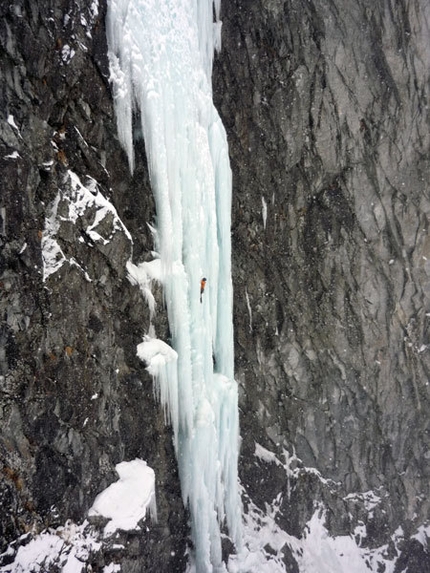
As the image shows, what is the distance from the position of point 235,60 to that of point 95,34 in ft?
11.6

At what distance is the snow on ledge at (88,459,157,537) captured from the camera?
18.3ft

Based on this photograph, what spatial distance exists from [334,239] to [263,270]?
69.5 inches

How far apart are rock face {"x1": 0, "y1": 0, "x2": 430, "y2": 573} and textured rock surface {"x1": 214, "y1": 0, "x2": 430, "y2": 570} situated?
4cm

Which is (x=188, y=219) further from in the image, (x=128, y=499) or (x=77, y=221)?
(x=128, y=499)

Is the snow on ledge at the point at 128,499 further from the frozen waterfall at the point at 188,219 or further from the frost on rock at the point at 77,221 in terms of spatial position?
the frost on rock at the point at 77,221

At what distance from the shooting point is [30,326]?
5.04m

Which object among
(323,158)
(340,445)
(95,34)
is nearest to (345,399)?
(340,445)

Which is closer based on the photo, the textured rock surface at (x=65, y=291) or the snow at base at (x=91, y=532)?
the snow at base at (x=91, y=532)

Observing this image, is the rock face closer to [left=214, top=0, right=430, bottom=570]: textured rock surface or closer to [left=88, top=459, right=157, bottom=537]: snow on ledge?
[left=214, top=0, right=430, bottom=570]: textured rock surface

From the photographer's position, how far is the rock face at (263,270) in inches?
199

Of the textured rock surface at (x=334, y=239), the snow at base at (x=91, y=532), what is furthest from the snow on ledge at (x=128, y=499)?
the textured rock surface at (x=334, y=239)

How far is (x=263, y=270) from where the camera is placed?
9492 millimetres

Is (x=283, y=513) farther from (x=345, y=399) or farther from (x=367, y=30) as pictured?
(x=367, y=30)

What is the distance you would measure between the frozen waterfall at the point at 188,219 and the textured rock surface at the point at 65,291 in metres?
0.29
